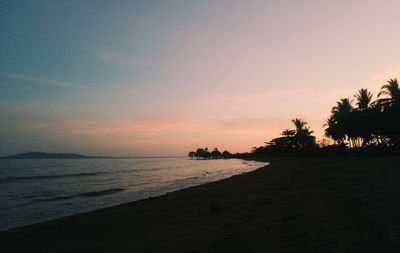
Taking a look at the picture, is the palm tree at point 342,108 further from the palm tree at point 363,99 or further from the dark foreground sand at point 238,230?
the dark foreground sand at point 238,230

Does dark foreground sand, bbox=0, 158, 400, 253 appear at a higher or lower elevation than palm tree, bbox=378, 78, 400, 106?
lower

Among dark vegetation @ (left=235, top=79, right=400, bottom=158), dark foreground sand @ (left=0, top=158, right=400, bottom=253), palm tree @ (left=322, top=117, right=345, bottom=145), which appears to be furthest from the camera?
palm tree @ (left=322, top=117, right=345, bottom=145)

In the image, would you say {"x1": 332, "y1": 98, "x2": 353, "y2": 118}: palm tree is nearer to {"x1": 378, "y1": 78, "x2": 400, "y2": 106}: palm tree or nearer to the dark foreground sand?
{"x1": 378, "y1": 78, "x2": 400, "y2": 106}: palm tree

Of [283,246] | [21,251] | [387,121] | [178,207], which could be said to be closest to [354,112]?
[387,121]

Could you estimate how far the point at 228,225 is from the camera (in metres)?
6.66

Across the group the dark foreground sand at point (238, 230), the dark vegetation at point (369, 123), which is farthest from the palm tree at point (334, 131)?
the dark foreground sand at point (238, 230)

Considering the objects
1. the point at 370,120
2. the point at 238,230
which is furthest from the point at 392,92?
the point at 238,230

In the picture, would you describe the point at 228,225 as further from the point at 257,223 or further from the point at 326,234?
the point at 326,234

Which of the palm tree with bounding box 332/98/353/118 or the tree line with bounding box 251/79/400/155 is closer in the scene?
the tree line with bounding box 251/79/400/155

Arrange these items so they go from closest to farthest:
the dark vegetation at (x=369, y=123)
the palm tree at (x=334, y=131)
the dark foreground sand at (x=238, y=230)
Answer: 1. the dark foreground sand at (x=238, y=230)
2. the dark vegetation at (x=369, y=123)
3. the palm tree at (x=334, y=131)

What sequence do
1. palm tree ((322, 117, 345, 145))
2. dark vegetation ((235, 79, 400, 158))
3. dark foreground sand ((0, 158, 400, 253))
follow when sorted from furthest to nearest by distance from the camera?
palm tree ((322, 117, 345, 145))
dark vegetation ((235, 79, 400, 158))
dark foreground sand ((0, 158, 400, 253))

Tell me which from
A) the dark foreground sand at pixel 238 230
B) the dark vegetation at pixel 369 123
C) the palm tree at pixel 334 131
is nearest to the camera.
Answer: the dark foreground sand at pixel 238 230

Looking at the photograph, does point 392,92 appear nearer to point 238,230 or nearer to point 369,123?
point 369,123

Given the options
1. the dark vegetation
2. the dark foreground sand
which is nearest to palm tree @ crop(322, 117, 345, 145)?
the dark vegetation
